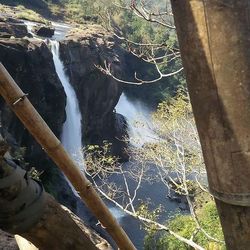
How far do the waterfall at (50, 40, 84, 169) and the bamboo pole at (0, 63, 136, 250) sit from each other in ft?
66.2

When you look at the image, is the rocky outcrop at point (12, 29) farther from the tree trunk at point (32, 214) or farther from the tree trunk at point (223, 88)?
the tree trunk at point (223, 88)

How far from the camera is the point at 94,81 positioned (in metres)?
23.3

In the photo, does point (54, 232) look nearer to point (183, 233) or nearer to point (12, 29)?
point (183, 233)

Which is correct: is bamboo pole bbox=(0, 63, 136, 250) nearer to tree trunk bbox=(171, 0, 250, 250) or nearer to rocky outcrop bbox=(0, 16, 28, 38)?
tree trunk bbox=(171, 0, 250, 250)

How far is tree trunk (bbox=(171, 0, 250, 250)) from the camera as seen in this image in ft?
2.14

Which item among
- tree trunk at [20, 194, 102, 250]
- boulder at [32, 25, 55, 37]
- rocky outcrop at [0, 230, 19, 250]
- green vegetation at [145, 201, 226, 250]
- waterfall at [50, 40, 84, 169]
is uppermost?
tree trunk at [20, 194, 102, 250]

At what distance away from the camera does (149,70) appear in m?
36.3

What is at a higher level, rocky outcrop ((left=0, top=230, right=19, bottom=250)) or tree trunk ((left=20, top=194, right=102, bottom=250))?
tree trunk ((left=20, top=194, right=102, bottom=250))

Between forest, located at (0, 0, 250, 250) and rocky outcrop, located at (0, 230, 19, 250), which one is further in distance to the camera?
rocky outcrop, located at (0, 230, 19, 250)

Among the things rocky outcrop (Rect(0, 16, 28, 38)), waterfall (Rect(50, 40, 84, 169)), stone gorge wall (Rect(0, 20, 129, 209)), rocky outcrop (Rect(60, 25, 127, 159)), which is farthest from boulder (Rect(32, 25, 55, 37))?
waterfall (Rect(50, 40, 84, 169))

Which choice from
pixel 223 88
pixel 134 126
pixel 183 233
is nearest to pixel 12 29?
pixel 134 126

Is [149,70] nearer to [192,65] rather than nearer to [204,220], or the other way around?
[204,220]

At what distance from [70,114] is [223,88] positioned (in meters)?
21.7

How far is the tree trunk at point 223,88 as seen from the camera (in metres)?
0.65
